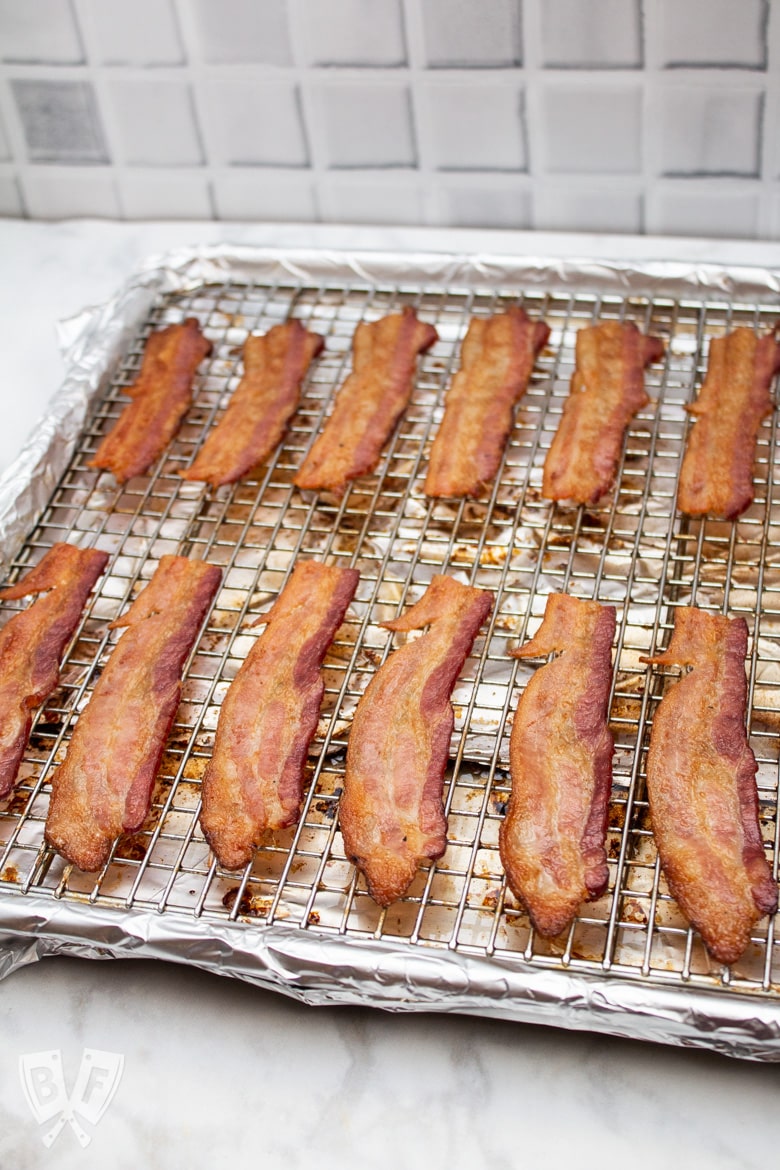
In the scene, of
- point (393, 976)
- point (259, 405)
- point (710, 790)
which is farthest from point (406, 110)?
point (393, 976)

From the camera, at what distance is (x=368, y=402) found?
3.05m

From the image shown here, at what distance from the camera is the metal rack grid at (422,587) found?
2.05 meters

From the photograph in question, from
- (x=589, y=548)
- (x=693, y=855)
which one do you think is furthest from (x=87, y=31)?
(x=693, y=855)

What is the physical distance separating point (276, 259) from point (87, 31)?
829 millimetres

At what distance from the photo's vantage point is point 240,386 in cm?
318

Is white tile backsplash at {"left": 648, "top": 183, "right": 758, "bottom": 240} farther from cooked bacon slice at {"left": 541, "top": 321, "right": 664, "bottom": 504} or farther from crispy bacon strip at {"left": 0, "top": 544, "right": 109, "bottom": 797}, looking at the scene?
crispy bacon strip at {"left": 0, "top": 544, "right": 109, "bottom": 797}

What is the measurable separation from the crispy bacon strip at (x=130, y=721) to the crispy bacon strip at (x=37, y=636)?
0.34ft

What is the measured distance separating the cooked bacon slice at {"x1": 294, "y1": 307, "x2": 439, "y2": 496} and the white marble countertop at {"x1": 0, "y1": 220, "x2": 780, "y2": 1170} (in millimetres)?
1244

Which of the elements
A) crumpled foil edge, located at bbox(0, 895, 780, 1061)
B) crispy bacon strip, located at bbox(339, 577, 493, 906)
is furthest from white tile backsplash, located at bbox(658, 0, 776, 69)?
crumpled foil edge, located at bbox(0, 895, 780, 1061)

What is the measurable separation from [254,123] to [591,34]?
103 cm

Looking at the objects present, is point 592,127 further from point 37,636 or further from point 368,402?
point 37,636

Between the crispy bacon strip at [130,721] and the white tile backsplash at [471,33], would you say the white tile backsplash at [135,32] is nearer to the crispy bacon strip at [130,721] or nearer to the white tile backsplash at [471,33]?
the white tile backsplash at [471,33]

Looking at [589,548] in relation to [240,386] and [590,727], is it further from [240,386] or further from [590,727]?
[240,386]

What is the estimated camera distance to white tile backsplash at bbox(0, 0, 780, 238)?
3.12 meters
